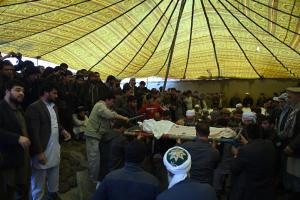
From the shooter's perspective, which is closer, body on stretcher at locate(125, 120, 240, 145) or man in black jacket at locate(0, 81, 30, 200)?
man in black jacket at locate(0, 81, 30, 200)

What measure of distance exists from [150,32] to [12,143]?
4798 mm

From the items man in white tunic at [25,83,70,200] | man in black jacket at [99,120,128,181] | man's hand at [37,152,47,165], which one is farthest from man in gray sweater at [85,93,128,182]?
man's hand at [37,152,47,165]

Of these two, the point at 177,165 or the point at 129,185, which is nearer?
the point at 177,165

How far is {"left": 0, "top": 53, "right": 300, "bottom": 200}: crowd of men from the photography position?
2.97m

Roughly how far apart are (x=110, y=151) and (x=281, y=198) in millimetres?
2681

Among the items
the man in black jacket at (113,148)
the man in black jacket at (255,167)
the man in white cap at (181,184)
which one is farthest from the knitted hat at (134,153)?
the man in black jacket at (113,148)

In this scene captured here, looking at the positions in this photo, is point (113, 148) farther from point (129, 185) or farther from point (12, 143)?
point (129, 185)

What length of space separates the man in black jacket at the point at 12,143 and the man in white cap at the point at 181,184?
1.94m

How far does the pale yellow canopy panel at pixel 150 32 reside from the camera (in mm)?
6910

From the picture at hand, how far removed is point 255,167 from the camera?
174 inches

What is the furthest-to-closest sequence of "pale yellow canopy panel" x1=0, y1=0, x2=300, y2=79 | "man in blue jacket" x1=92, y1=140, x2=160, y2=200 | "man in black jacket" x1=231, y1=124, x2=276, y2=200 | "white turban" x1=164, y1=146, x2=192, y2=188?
"pale yellow canopy panel" x1=0, y1=0, x2=300, y2=79 → "man in black jacket" x1=231, y1=124, x2=276, y2=200 → "man in blue jacket" x1=92, y1=140, x2=160, y2=200 → "white turban" x1=164, y1=146, x2=192, y2=188

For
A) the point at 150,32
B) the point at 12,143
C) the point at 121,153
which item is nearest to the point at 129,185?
the point at 12,143

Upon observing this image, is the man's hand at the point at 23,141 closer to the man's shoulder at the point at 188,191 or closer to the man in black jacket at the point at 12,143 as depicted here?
the man in black jacket at the point at 12,143

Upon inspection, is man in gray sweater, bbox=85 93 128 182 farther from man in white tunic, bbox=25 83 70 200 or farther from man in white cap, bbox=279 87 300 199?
man in white cap, bbox=279 87 300 199
